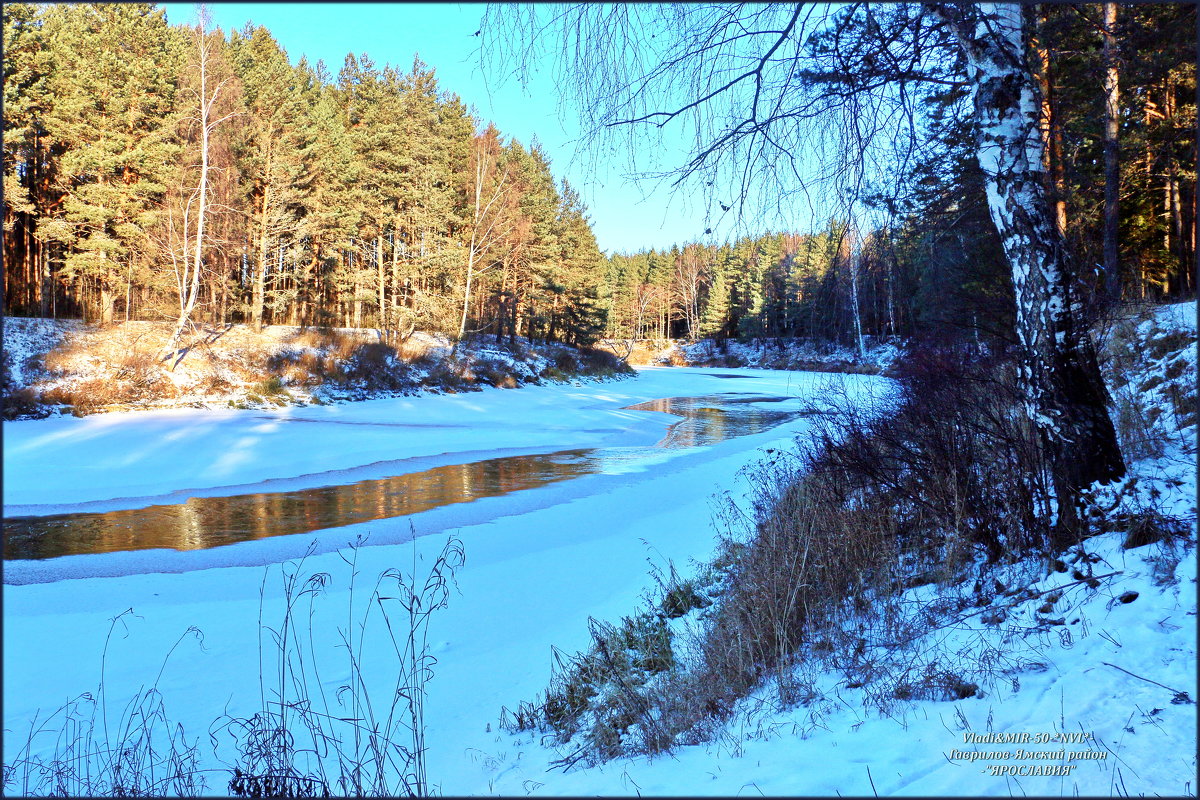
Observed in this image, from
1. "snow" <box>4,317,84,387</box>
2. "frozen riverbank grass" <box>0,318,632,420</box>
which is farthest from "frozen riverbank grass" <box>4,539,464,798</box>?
"snow" <box>4,317,84,387</box>

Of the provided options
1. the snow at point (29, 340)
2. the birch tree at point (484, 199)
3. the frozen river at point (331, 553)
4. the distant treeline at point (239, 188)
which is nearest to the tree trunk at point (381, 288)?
the distant treeline at point (239, 188)

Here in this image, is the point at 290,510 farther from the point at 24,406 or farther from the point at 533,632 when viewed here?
the point at 24,406

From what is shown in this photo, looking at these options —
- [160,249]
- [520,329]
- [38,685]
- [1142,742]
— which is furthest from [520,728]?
[520,329]

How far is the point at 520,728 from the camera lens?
3926 mm

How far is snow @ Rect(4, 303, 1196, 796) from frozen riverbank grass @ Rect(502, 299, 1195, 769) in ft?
0.20

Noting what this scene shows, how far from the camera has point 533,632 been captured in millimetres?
5418

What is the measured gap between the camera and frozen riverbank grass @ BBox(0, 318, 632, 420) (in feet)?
57.2

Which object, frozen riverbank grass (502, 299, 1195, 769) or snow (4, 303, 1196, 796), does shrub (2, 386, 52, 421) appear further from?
frozen riverbank grass (502, 299, 1195, 769)

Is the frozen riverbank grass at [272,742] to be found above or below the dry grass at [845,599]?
below

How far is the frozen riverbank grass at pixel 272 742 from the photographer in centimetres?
322

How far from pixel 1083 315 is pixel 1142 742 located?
8.26 ft

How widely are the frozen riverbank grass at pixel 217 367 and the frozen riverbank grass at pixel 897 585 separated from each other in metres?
17.7

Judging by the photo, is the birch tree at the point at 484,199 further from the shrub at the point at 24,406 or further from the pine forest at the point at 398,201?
the shrub at the point at 24,406

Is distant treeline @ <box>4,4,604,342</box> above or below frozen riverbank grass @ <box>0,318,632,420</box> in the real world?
above
